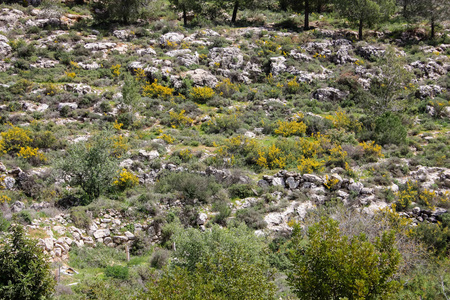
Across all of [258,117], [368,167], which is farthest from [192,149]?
[368,167]

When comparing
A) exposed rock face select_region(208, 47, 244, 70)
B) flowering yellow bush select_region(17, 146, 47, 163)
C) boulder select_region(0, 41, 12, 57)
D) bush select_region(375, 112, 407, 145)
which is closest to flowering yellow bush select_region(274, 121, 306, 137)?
bush select_region(375, 112, 407, 145)

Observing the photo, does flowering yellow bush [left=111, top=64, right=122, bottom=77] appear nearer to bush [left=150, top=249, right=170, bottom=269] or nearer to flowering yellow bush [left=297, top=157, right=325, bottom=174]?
flowering yellow bush [left=297, top=157, right=325, bottom=174]

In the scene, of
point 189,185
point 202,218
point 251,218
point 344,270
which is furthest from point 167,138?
point 344,270

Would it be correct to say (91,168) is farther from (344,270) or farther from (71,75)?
(71,75)

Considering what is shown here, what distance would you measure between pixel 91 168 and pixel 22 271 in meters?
6.86

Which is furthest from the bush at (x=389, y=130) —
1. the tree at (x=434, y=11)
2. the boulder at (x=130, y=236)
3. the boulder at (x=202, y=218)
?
the tree at (x=434, y=11)

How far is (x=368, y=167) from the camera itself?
610 inches

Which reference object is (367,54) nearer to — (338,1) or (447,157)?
(338,1)

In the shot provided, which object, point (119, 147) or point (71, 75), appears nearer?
point (119, 147)

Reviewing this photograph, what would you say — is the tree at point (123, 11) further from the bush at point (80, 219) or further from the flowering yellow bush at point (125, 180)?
the bush at point (80, 219)

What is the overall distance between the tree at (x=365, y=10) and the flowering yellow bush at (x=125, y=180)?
27.4 meters

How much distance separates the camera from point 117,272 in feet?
31.2

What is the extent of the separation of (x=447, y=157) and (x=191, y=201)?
13.2 meters

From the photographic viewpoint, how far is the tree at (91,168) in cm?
1309
